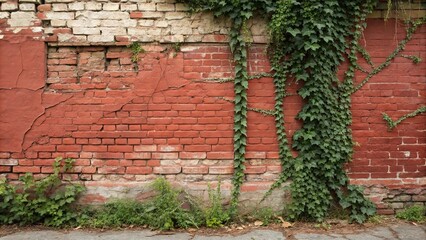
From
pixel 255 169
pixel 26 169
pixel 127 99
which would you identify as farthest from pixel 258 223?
pixel 26 169

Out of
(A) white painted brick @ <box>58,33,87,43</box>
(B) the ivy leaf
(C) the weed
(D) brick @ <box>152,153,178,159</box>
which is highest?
(B) the ivy leaf

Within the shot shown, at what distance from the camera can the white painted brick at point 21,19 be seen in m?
3.95

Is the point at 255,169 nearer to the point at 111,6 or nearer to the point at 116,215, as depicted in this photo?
the point at 116,215

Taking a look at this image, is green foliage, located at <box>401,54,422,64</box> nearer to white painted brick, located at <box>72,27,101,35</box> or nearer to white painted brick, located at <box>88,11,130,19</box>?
white painted brick, located at <box>88,11,130,19</box>

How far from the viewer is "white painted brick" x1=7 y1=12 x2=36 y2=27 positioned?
395 centimetres

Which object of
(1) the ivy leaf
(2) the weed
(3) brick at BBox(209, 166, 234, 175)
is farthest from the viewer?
(3) brick at BBox(209, 166, 234, 175)

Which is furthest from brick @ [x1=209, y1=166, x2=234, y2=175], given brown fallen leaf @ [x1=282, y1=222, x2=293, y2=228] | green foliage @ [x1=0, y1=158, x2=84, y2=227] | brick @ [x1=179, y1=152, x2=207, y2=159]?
green foliage @ [x1=0, y1=158, x2=84, y2=227]

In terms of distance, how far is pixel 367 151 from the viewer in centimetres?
412

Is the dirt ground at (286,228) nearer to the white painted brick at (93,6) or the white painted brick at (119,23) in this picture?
the white painted brick at (119,23)

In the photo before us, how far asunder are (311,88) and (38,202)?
3.32m

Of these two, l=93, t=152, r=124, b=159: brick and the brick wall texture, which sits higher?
the brick wall texture

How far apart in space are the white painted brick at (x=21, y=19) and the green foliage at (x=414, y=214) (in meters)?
4.89

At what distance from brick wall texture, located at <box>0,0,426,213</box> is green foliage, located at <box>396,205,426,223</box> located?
0.22 metres

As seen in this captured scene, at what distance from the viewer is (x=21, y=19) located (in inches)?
155
